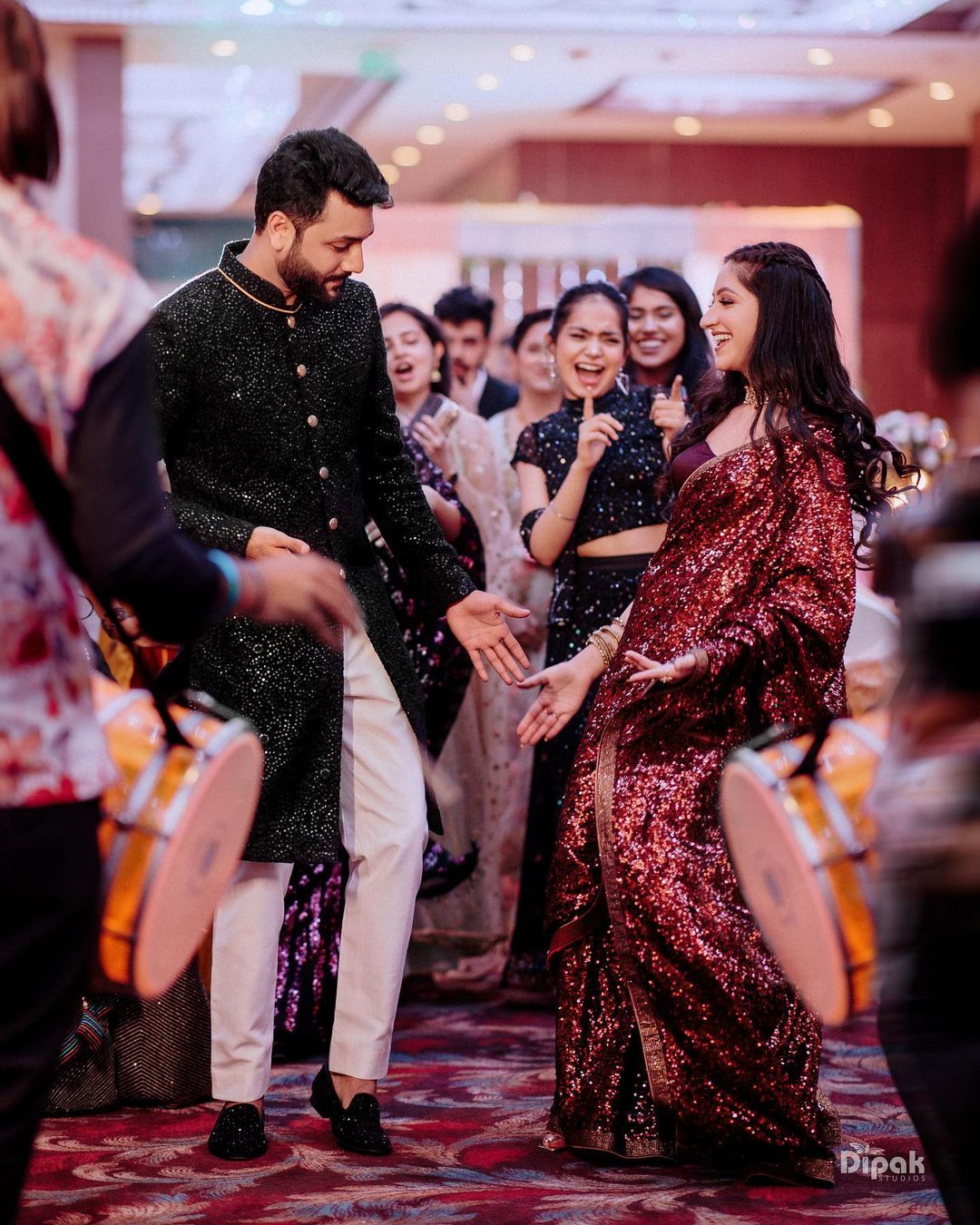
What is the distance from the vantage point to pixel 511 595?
14.6 feet

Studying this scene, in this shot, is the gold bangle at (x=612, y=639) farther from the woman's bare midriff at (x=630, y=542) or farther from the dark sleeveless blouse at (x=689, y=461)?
the woman's bare midriff at (x=630, y=542)

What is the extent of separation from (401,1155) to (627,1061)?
1.32 ft

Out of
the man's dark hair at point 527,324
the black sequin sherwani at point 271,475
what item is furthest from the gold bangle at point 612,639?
the man's dark hair at point 527,324

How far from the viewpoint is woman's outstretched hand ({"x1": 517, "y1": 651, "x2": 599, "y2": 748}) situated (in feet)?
8.94

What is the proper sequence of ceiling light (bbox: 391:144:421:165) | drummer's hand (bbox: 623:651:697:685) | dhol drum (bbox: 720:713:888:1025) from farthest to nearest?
1. ceiling light (bbox: 391:144:421:165)
2. drummer's hand (bbox: 623:651:697:685)
3. dhol drum (bbox: 720:713:888:1025)

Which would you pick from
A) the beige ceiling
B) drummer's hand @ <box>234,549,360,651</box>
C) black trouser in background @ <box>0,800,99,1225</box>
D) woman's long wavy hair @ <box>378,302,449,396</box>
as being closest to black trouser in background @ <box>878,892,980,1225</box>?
drummer's hand @ <box>234,549,360,651</box>

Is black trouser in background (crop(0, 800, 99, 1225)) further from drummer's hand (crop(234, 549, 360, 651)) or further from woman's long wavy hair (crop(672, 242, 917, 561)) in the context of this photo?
woman's long wavy hair (crop(672, 242, 917, 561))

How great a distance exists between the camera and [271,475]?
107 inches

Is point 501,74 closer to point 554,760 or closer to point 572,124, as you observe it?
point 572,124

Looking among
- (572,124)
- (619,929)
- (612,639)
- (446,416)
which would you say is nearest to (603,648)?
(612,639)

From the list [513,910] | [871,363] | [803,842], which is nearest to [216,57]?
[871,363]

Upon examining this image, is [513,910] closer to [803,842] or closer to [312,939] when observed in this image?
[312,939]

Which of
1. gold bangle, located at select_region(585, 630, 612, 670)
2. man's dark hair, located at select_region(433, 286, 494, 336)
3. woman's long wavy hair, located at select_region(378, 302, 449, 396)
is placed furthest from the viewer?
man's dark hair, located at select_region(433, 286, 494, 336)

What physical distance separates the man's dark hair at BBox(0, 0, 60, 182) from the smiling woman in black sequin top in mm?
2206
